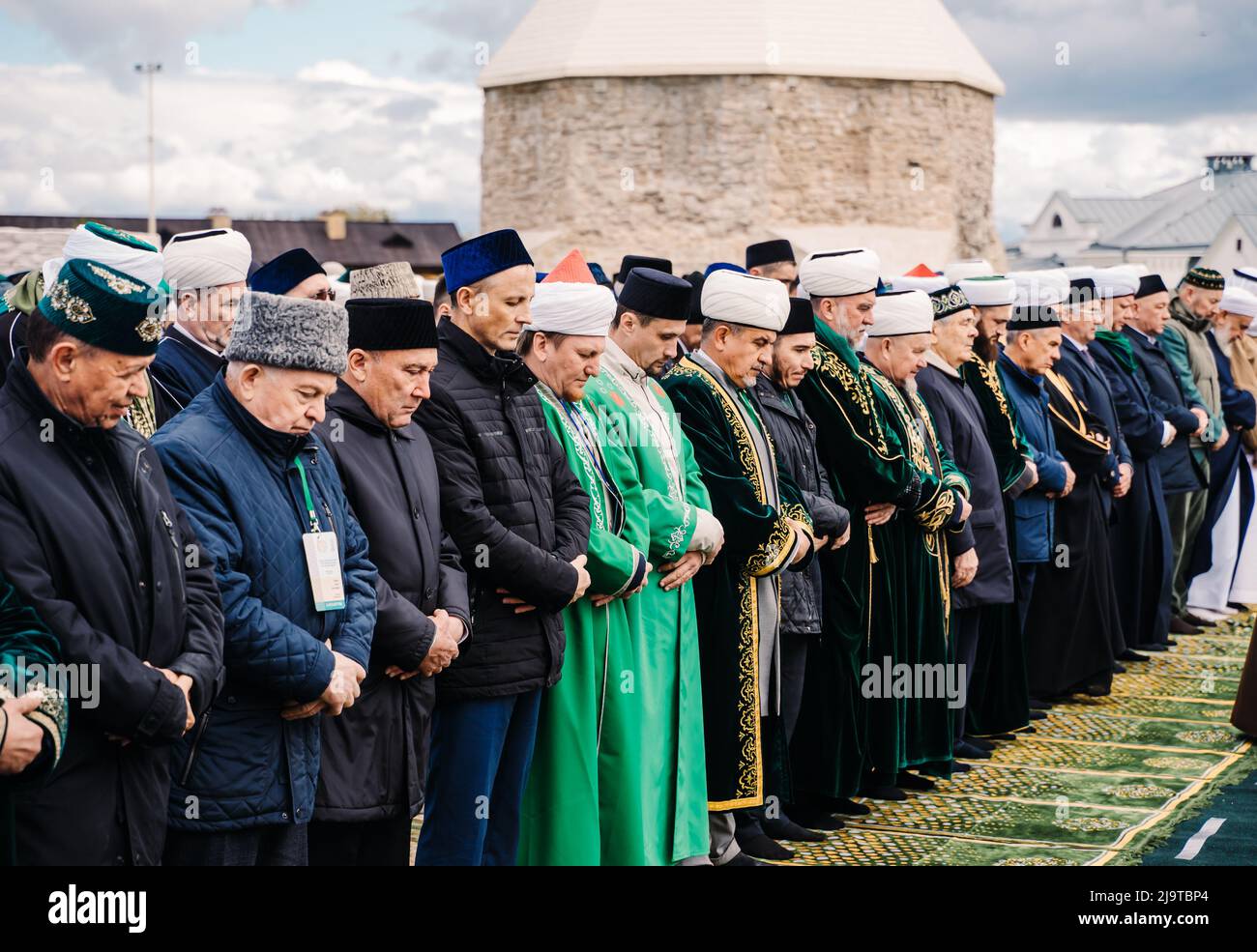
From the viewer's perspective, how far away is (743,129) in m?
28.1

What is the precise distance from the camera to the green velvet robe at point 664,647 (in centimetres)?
481

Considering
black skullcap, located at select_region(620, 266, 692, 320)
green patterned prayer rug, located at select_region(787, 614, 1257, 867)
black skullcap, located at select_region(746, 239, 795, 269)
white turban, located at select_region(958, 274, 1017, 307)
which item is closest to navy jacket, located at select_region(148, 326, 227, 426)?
black skullcap, located at select_region(620, 266, 692, 320)

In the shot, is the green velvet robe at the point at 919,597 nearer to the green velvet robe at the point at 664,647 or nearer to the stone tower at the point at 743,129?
the green velvet robe at the point at 664,647

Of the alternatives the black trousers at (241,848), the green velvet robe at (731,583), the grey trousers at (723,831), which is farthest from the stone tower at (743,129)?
the black trousers at (241,848)

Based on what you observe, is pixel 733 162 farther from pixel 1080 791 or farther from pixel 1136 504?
pixel 1080 791

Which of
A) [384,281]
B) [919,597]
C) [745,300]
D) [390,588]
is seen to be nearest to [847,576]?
[919,597]

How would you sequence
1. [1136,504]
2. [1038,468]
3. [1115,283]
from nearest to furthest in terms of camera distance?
[1038,468] → [1136,504] → [1115,283]

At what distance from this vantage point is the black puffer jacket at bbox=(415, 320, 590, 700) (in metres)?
4.15

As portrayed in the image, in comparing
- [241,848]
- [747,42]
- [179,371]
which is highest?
[747,42]

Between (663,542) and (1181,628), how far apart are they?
6222 mm

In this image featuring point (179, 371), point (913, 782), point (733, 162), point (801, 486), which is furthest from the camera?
point (733, 162)

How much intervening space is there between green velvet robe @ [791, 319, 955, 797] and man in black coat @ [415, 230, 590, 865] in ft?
5.81

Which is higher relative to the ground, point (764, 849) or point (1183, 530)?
point (1183, 530)

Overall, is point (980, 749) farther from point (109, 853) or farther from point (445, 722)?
point (109, 853)
